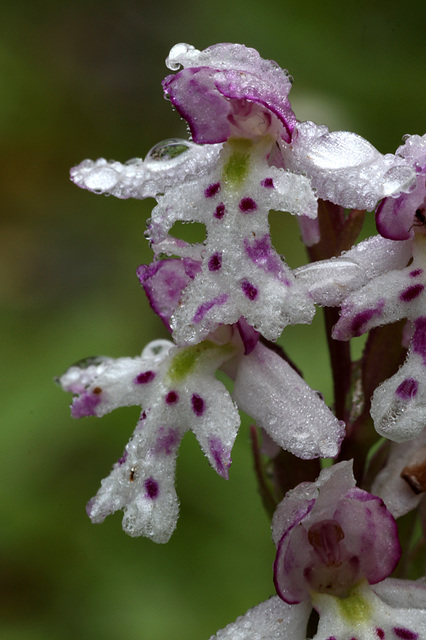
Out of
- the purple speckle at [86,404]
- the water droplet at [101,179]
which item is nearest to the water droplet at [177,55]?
the water droplet at [101,179]

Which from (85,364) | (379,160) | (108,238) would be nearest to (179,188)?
(379,160)

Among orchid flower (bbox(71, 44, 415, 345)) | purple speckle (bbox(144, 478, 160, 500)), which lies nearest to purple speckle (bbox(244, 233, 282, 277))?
orchid flower (bbox(71, 44, 415, 345))

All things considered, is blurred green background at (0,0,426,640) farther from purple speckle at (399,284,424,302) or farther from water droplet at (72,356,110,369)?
purple speckle at (399,284,424,302)

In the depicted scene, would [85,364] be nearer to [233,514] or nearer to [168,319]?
[168,319]

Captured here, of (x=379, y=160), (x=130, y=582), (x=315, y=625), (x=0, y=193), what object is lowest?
(x=130, y=582)

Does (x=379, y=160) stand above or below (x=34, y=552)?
above

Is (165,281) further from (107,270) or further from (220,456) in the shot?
(107,270)
